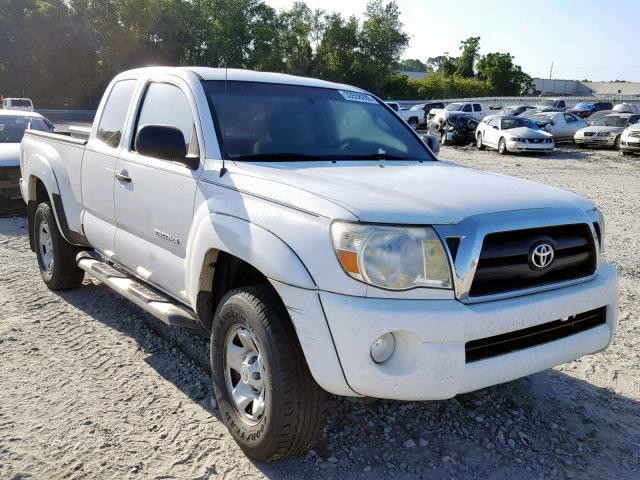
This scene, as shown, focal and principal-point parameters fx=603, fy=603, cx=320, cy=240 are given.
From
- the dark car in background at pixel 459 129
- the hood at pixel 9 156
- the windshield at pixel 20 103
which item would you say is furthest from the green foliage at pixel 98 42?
the hood at pixel 9 156

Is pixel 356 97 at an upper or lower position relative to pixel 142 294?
upper

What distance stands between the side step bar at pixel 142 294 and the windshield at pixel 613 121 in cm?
2455

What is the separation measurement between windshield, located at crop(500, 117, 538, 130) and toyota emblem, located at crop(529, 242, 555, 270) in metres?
21.6

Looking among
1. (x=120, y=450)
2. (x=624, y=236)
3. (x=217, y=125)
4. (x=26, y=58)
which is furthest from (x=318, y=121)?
(x=26, y=58)

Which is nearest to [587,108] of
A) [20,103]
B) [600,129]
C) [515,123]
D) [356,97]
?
[600,129]

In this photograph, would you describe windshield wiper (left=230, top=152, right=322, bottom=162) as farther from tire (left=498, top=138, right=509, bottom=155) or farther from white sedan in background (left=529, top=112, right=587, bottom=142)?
white sedan in background (left=529, top=112, right=587, bottom=142)

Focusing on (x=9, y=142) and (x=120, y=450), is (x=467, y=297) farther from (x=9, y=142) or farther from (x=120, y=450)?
(x=9, y=142)

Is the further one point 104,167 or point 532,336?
point 104,167

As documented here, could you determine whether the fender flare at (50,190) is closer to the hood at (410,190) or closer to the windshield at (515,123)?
the hood at (410,190)

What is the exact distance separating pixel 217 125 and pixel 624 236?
6813 millimetres

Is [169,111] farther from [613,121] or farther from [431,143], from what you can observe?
[613,121]

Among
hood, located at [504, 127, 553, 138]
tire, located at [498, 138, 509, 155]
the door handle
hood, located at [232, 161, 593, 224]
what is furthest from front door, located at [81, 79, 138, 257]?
tire, located at [498, 138, 509, 155]

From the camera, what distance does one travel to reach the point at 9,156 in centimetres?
935

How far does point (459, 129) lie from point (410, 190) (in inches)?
987
